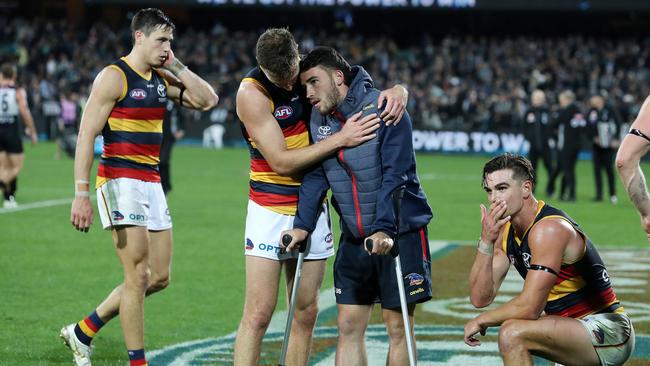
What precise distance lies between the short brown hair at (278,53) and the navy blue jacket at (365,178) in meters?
0.40

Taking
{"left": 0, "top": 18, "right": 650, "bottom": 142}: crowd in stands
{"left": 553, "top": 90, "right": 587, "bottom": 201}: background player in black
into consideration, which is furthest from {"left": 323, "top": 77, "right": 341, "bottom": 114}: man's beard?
{"left": 0, "top": 18, "right": 650, "bottom": 142}: crowd in stands

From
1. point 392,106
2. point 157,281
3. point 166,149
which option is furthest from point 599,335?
point 166,149

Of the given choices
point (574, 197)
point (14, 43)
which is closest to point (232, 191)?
point (574, 197)

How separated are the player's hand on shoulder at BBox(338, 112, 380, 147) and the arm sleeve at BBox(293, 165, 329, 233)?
388 millimetres

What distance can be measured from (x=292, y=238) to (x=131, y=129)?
1663 mm

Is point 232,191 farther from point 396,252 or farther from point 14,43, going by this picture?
point 14,43

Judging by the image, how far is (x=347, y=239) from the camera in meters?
A: 6.59

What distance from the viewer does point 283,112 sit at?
6633mm

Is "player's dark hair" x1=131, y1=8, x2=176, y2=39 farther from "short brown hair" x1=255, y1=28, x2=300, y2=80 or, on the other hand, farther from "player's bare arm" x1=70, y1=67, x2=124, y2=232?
"short brown hair" x1=255, y1=28, x2=300, y2=80

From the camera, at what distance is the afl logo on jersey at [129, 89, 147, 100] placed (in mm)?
7359

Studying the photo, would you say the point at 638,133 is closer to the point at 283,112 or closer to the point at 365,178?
the point at 365,178

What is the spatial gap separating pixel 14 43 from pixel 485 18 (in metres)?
20.9

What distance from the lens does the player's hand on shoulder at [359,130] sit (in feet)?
20.5

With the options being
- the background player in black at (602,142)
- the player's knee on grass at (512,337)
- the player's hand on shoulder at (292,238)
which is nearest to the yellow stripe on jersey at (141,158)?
the player's hand on shoulder at (292,238)
